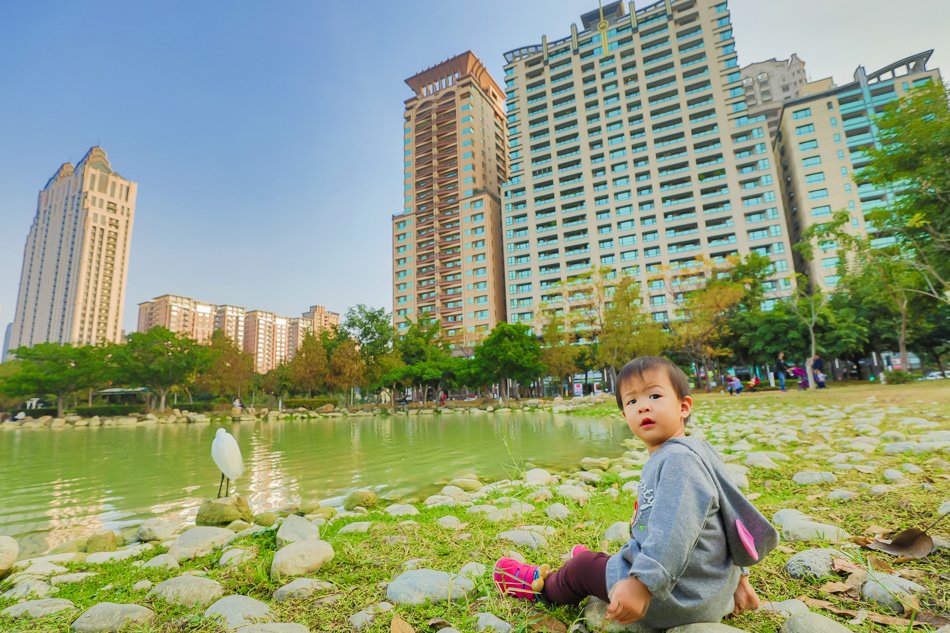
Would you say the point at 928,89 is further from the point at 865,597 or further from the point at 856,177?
the point at 865,597

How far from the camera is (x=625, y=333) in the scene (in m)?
23.5

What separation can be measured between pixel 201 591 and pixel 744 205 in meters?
55.3

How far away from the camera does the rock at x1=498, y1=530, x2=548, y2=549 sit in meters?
2.25

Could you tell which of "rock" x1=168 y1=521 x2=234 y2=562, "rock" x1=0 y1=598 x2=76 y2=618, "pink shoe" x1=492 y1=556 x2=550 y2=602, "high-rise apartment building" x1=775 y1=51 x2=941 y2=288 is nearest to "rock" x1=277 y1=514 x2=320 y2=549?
"rock" x1=168 y1=521 x2=234 y2=562

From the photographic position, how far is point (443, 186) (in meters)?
63.7

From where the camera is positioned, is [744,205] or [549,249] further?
[549,249]

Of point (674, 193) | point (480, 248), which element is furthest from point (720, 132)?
point (480, 248)

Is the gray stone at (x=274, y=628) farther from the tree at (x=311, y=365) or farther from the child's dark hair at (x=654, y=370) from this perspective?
the tree at (x=311, y=365)

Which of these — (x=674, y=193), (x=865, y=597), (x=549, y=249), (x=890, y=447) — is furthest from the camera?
(x=549, y=249)

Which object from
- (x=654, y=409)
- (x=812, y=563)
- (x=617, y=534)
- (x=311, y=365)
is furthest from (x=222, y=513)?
(x=311, y=365)

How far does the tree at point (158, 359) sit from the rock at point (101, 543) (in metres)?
31.1

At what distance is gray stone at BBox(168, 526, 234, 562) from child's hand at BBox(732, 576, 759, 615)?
2.81 meters

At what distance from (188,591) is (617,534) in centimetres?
206

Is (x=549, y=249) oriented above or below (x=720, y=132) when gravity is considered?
below
